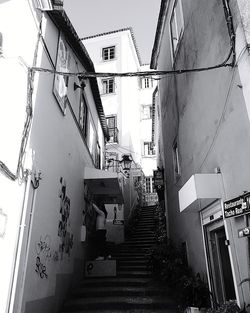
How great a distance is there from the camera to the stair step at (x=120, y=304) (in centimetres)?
766

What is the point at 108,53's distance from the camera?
23.5m

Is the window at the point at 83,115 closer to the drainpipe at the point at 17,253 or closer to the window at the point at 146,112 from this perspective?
the drainpipe at the point at 17,253

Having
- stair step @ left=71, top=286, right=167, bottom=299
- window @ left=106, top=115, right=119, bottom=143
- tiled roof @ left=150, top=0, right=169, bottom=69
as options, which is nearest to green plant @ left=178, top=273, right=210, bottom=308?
stair step @ left=71, top=286, right=167, bottom=299

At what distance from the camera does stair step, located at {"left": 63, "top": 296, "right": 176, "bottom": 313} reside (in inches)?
301

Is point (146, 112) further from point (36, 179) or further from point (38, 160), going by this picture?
point (36, 179)

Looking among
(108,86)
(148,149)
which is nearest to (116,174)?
(108,86)

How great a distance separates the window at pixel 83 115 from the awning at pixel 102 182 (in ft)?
5.58

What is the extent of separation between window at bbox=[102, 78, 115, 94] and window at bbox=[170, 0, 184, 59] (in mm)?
11939

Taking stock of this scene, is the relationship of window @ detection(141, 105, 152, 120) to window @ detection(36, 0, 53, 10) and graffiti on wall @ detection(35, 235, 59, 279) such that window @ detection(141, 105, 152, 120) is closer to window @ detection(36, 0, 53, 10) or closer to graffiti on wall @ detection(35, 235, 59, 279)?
window @ detection(36, 0, 53, 10)

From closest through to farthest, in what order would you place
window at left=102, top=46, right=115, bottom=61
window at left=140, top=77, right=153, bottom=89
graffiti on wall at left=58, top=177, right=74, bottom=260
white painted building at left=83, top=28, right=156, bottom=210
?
graffiti on wall at left=58, top=177, right=74, bottom=260, white painted building at left=83, top=28, right=156, bottom=210, window at left=102, top=46, right=115, bottom=61, window at left=140, top=77, right=153, bottom=89

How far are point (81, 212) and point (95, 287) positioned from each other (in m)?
2.61

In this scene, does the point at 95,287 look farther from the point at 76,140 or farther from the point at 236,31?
the point at 236,31

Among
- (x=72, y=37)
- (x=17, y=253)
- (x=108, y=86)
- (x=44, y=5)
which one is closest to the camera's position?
(x=17, y=253)

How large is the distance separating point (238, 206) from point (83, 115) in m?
8.70
